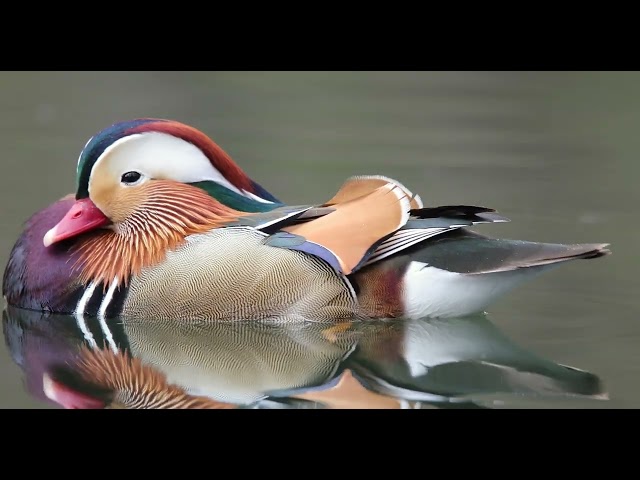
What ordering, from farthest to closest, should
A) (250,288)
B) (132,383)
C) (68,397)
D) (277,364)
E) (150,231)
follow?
(150,231)
(250,288)
(277,364)
(132,383)
(68,397)

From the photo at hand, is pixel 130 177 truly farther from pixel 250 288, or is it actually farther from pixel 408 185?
pixel 408 185

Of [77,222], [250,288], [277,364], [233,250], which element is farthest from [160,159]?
[277,364]

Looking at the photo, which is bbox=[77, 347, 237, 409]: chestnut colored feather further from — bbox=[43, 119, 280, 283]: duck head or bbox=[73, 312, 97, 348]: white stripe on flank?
bbox=[43, 119, 280, 283]: duck head

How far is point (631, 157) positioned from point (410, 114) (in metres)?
2.42

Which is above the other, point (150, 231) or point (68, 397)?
point (150, 231)

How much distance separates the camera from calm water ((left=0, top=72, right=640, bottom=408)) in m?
5.28

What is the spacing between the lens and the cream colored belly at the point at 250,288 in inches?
230

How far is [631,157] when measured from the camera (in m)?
9.77

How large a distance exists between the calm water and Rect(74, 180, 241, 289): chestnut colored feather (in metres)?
0.29

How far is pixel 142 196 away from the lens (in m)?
6.13

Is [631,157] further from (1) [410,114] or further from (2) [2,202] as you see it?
(2) [2,202]

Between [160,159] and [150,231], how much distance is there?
0.35 metres

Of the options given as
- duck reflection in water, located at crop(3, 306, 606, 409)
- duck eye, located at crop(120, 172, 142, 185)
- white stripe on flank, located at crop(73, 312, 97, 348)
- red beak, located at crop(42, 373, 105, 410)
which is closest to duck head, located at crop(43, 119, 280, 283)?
duck eye, located at crop(120, 172, 142, 185)
